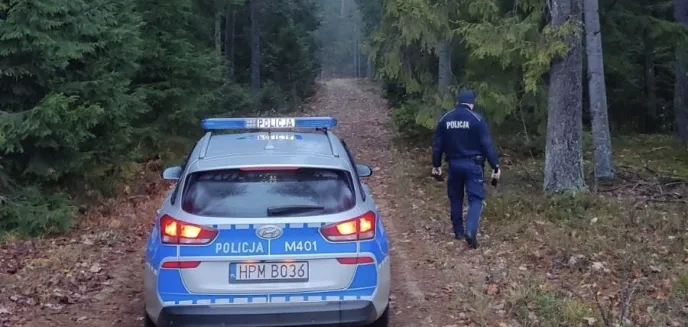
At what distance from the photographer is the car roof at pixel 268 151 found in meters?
6.09

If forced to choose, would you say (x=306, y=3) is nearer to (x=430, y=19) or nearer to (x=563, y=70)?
(x=430, y=19)

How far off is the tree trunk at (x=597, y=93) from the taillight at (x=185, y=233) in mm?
10535

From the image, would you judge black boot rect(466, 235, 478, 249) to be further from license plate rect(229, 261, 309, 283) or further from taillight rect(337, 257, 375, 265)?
license plate rect(229, 261, 309, 283)

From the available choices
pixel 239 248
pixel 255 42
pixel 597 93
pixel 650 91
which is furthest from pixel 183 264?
pixel 255 42

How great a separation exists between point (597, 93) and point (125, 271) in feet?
31.8

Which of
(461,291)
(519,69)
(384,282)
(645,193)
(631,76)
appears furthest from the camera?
(631,76)

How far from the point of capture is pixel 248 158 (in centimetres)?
615

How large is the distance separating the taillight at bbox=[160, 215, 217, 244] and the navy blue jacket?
16.1 ft

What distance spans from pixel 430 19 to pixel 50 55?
8277 millimetres

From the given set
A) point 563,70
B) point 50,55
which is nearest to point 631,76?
point 563,70

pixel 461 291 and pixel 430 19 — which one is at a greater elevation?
pixel 430 19

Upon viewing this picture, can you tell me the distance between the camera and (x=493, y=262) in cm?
→ 924

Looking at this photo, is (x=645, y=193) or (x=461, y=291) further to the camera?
(x=645, y=193)

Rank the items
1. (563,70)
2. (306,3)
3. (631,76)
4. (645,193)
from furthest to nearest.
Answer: (306,3), (631,76), (645,193), (563,70)
